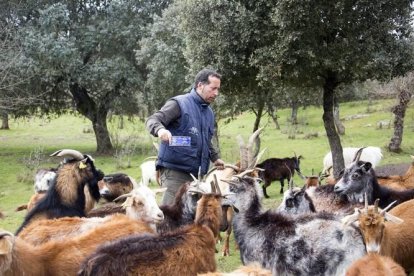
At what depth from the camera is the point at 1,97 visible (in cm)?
1916

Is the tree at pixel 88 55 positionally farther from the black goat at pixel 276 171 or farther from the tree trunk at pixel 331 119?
the tree trunk at pixel 331 119

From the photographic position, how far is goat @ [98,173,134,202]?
29.1 ft

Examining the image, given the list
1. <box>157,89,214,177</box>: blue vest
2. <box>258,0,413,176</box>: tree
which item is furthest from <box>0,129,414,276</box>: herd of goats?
<box>258,0,413,176</box>: tree

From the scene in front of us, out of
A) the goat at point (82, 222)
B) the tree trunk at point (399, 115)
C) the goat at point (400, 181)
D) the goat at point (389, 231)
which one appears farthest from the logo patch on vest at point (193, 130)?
the tree trunk at point (399, 115)

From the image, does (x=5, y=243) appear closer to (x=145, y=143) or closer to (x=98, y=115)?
(x=98, y=115)

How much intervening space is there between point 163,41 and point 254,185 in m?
15.0

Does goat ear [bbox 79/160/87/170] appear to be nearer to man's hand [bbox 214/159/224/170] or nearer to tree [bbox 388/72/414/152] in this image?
man's hand [bbox 214/159/224/170]

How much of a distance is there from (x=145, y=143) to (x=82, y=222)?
20.1 m

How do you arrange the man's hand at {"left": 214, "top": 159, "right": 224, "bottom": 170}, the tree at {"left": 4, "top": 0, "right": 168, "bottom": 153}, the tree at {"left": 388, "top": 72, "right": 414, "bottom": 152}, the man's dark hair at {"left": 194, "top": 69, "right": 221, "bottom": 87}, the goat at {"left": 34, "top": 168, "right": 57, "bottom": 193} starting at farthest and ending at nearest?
1. the tree at {"left": 4, "top": 0, "right": 168, "bottom": 153}
2. the tree at {"left": 388, "top": 72, "right": 414, "bottom": 152}
3. the goat at {"left": 34, "top": 168, "right": 57, "bottom": 193}
4. the man's hand at {"left": 214, "top": 159, "right": 224, "bottom": 170}
5. the man's dark hair at {"left": 194, "top": 69, "right": 221, "bottom": 87}

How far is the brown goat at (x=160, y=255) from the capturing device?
3.94 meters

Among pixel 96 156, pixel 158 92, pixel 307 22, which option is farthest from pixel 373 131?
pixel 307 22

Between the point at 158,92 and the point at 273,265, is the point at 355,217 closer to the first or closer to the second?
the point at 273,265

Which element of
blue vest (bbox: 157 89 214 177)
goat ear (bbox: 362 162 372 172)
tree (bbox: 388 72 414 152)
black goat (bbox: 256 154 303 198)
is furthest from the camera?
tree (bbox: 388 72 414 152)

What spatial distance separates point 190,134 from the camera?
18.7 ft
